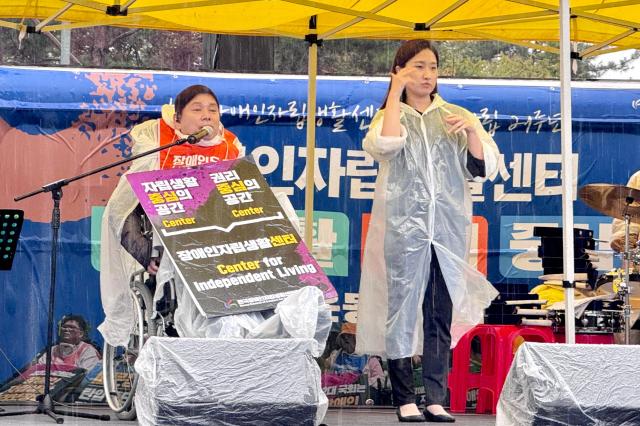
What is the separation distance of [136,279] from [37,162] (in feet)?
5.27

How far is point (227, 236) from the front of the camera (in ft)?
24.9

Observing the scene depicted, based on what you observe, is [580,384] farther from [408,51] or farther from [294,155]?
[294,155]

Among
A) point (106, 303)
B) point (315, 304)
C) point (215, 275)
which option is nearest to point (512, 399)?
point (315, 304)

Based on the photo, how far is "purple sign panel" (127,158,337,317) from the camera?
24.1 feet

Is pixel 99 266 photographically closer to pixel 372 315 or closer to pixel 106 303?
pixel 106 303

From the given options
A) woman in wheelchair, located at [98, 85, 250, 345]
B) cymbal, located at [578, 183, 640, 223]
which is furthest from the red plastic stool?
woman in wheelchair, located at [98, 85, 250, 345]

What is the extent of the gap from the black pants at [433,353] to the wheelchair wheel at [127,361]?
147cm

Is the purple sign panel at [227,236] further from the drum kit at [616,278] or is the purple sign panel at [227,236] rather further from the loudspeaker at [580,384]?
the drum kit at [616,278]

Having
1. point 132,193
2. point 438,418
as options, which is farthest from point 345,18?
point 438,418

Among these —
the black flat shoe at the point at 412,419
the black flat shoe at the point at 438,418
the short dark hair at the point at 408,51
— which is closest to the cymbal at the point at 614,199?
the short dark hair at the point at 408,51

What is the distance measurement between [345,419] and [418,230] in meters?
1.23

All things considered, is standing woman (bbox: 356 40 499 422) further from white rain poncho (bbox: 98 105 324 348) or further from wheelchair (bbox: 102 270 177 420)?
wheelchair (bbox: 102 270 177 420)

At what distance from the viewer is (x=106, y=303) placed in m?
8.56

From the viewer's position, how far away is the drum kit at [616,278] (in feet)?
27.4
